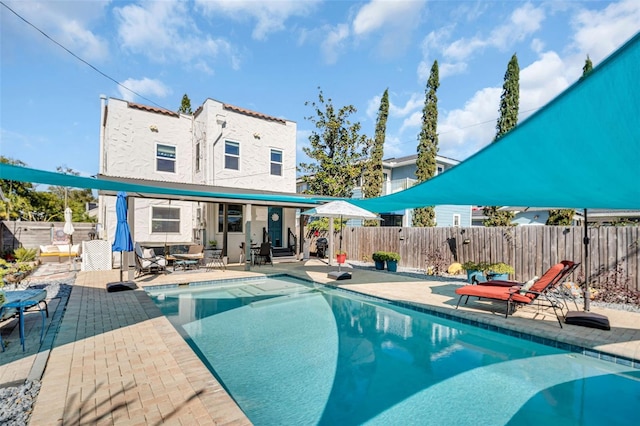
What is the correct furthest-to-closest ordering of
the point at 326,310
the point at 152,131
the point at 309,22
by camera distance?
the point at 152,131 → the point at 309,22 → the point at 326,310

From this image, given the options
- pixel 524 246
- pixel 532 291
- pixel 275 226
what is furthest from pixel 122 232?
pixel 524 246

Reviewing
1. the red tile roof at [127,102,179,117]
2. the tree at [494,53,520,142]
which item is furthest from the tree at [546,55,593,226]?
the red tile roof at [127,102,179,117]

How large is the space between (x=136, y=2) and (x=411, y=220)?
19.6m

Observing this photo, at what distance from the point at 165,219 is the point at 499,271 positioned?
44.9 feet

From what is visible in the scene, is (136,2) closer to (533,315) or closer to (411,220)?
(533,315)

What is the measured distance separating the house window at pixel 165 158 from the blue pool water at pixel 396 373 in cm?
978

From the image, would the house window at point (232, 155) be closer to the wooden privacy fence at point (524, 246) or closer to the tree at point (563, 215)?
the wooden privacy fence at point (524, 246)

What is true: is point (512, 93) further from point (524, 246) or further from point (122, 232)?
point (122, 232)

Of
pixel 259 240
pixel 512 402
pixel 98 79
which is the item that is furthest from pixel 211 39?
pixel 512 402

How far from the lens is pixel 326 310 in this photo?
8.00m

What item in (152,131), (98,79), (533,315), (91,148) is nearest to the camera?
(533,315)

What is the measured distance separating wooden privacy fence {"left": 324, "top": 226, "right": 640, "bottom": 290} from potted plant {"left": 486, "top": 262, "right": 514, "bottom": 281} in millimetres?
858

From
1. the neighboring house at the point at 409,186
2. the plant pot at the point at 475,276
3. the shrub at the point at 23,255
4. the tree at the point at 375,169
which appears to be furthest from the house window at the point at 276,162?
the shrub at the point at 23,255

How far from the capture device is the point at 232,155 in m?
15.7
